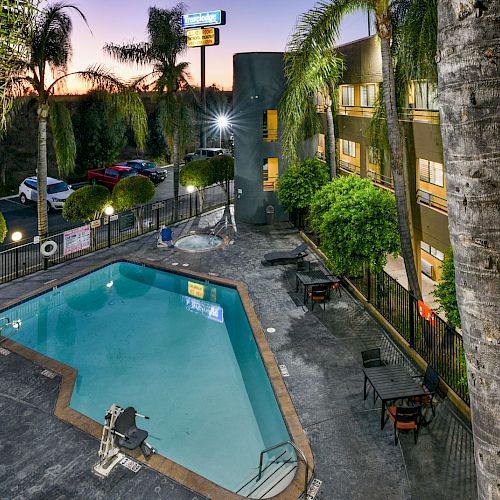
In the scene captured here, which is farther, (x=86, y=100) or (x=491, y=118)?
(x=86, y=100)

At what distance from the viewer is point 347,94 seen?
85.7ft

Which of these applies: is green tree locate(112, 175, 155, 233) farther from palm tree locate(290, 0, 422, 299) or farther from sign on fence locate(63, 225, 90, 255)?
palm tree locate(290, 0, 422, 299)

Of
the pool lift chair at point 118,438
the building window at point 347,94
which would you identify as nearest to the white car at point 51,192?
the building window at point 347,94

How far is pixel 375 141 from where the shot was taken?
14.9 meters

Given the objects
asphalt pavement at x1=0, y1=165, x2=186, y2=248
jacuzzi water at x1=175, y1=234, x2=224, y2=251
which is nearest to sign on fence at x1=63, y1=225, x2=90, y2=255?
asphalt pavement at x1=0, y1=165, x2=186, y2=248

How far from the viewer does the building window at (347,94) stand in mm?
25656

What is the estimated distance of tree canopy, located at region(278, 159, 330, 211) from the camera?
21859 mm

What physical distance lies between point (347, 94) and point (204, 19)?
31.6 meters

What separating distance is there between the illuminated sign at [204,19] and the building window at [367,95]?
31.5 meters

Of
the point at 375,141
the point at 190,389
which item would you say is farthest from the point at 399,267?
the point at 190,389

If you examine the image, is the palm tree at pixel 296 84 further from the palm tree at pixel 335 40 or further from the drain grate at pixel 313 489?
the drain grate at pixel 313 489

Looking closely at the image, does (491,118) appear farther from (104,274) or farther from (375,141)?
(104,274)

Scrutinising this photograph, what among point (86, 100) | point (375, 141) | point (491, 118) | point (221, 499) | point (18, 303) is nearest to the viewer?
point (491, 118)

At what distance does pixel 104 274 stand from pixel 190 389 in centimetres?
944
